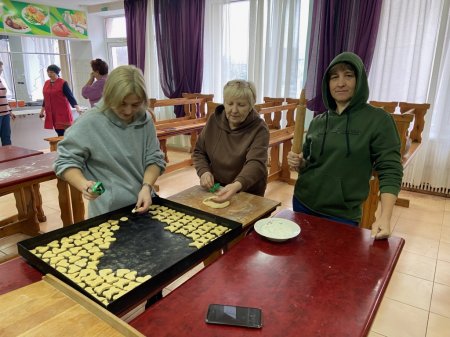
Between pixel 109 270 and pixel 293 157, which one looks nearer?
pixel 109 270

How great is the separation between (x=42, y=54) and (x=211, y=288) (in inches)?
279

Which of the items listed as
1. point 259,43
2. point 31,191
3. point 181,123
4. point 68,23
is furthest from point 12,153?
point 68,23

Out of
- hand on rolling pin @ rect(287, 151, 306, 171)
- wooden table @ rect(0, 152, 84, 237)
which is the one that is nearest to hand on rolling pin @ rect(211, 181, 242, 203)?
hand on rolling pin @ rect(287, 151, 306, 171)

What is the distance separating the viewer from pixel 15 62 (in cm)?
600

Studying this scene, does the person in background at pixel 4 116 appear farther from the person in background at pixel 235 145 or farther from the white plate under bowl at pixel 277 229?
the white plate under bowl at pixel 277 229

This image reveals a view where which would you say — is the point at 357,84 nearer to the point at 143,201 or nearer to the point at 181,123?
the point at 143,201

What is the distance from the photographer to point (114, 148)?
1.39 metres

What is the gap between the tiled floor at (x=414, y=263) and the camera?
1.82m

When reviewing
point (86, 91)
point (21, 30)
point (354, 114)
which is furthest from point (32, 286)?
point (21, 30)

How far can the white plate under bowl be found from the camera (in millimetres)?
1159

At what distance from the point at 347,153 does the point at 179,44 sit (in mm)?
4442

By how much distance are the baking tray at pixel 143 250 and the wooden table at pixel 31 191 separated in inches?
42.3

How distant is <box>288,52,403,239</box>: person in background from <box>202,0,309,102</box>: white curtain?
10.2ft

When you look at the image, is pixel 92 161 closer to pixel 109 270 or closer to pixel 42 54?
pixel 109 270
